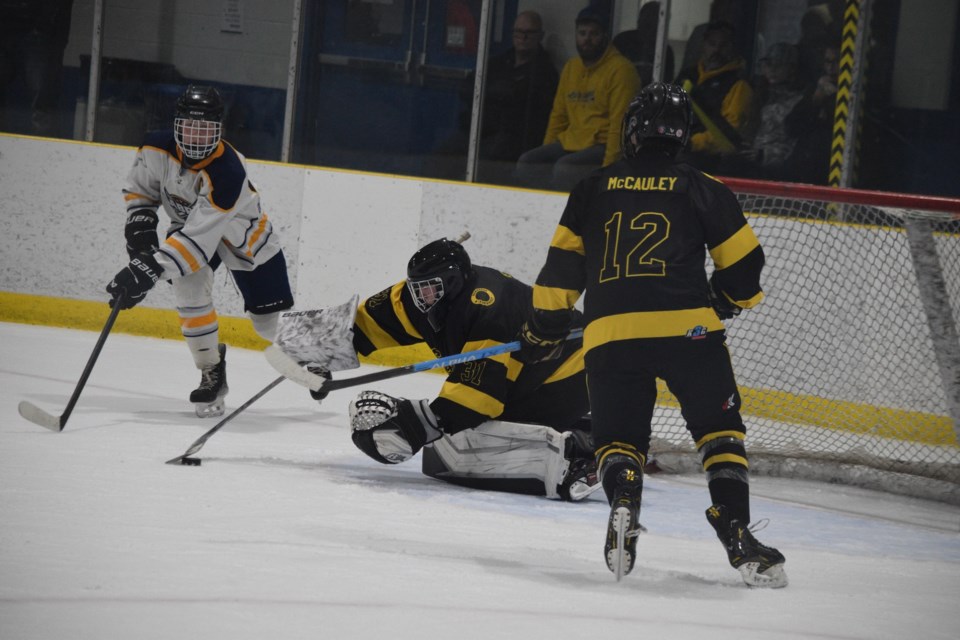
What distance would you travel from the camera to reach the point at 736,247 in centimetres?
252

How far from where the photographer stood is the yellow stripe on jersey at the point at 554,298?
8.64 feet

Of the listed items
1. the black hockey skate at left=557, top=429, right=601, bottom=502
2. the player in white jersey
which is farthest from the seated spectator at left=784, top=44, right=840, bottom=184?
the black hockey skate at left=557, top=429, right=601, bottom=502

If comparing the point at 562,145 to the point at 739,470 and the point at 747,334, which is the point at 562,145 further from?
the point at 739,470

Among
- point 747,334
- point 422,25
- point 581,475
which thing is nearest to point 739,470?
point 581,475

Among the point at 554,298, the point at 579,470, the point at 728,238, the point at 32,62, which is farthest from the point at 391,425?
the point at 32,62

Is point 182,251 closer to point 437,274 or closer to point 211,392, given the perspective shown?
point 211,392

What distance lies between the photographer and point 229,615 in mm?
1977

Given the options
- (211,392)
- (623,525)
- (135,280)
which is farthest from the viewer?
(211,392)

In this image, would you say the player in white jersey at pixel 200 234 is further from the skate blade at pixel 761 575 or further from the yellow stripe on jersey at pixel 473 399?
the skate blade at pixel 761 575

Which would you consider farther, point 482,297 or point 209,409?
point 209,409

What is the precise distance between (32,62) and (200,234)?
2.94 meters

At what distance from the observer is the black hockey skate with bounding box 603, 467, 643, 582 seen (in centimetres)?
239

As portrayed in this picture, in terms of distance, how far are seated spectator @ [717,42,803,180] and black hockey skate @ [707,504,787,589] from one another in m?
3.43

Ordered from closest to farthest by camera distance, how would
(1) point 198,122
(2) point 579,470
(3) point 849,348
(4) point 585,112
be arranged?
(2) point 579,470
(1) point 198,122
(3) point 849,348
(4) point 585,112
